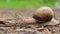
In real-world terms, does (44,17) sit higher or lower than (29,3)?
lower

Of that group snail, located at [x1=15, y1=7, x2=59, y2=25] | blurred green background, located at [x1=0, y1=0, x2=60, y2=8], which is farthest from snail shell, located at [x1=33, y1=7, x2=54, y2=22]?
blurred green background, located at [x1=0, y1=0, x2=60, y2=8]

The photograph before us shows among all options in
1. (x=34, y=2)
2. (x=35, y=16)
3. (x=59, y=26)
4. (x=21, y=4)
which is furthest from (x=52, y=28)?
(x=34, y=2)

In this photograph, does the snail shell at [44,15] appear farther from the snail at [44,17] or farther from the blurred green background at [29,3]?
the blurred green background at [29,3]

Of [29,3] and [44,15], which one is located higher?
[29,3]

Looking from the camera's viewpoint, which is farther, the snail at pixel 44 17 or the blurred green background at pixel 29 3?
the blurred green background at pixel 29 3

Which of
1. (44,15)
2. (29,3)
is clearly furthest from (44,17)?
(29,3)

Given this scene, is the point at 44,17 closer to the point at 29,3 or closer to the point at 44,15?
the point at 44,15

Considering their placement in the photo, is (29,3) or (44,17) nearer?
(44,17)

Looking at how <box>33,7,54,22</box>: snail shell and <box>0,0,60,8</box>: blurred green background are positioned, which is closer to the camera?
<box>33,7,54,22</box>: snail shell

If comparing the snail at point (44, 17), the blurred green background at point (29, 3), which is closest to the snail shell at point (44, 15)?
the snail at point (44, 17)

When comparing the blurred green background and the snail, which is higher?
the blurred green background

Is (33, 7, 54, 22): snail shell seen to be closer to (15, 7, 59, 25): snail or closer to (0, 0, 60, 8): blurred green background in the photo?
(15, 7, 59, 25): snail
